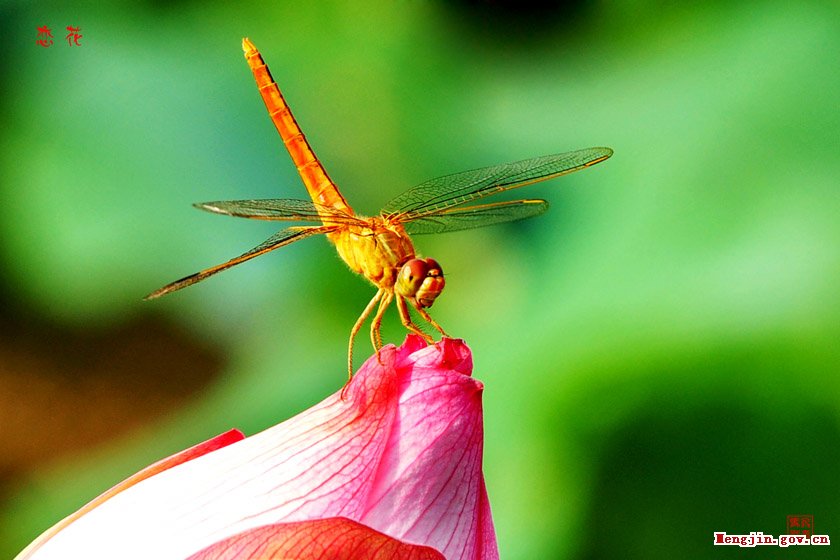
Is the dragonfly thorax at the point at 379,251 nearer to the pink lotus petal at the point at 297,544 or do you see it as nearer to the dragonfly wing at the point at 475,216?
the dragonfly wing at the point at 475,216

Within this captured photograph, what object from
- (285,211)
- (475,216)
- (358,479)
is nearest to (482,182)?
(475,216)

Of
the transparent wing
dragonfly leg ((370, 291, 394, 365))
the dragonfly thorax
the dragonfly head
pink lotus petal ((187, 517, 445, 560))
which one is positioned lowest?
pink lotus petal ((187, 517, 445, 560))

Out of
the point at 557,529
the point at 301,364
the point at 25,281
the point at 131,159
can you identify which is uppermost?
the point at 131,159

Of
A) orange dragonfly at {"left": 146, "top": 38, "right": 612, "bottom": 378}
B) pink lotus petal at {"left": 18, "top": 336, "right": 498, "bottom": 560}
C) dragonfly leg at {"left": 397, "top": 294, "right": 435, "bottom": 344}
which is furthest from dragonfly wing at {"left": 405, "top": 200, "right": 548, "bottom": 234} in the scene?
pink lotus petal at {"left": 18, "top": 336, "right": 498, "bottom": 560}

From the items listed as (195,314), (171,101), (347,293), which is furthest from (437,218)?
(171,101)

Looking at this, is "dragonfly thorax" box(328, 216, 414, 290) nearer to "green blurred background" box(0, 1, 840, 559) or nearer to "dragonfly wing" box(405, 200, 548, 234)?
"dragonfly wing" box(405, 200, 548, 234)

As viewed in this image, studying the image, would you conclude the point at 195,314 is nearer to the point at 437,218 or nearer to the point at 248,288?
the point at 248,288

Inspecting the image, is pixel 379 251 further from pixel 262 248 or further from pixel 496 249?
pixel 496 249
